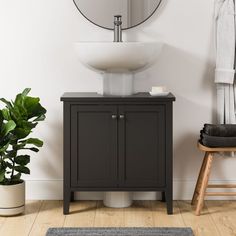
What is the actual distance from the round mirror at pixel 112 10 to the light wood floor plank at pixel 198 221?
1.30m

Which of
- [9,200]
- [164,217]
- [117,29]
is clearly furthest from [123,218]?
[117,29]

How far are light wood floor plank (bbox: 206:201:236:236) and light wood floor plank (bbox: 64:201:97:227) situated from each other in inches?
30.1

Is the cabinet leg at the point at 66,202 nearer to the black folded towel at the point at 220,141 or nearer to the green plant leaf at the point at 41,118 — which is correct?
the green plant leaf at the point at 41,118

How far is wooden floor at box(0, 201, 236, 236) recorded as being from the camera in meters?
3.64

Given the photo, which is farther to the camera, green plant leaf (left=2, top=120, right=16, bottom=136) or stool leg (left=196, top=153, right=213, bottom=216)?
stool leg (left=196, top=153, right=213, bottom=216)

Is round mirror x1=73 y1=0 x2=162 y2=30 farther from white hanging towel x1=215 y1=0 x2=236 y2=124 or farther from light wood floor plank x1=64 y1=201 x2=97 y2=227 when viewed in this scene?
light wood floor plank x1=64 y1=201 x2=97 y2=227

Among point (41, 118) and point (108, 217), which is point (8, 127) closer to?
point (41, 118)

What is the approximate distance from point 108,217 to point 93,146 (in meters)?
0.45

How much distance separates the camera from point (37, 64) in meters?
4.25

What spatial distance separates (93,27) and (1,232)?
151 cm

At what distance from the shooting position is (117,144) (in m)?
3.92

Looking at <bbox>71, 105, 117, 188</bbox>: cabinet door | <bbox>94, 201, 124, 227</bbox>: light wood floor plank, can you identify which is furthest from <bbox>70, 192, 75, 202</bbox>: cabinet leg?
<bbox>71, 105, 117, 188</bbox>: cabinet door

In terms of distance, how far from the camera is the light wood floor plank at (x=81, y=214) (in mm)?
3748

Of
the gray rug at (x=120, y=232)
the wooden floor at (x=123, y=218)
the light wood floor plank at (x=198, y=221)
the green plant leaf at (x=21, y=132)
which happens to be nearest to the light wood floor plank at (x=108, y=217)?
the wooden floor at (x=123, y=218)
